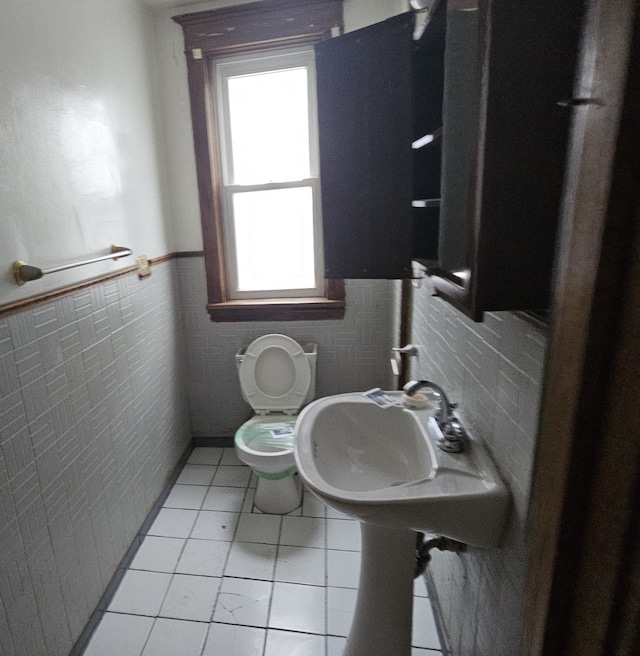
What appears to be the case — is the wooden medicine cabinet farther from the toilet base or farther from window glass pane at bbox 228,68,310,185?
the toilet base

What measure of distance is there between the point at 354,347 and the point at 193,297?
38.6 inches

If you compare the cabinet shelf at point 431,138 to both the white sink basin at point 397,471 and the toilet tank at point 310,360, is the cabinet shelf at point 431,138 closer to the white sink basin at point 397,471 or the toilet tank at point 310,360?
the white sink basin at point 397,471

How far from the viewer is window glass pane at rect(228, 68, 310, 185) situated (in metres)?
2.12

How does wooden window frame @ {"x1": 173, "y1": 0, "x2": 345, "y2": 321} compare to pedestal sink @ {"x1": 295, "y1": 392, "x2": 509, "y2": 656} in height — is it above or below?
above

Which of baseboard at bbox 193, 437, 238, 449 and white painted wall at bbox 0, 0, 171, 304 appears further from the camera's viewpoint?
baseboard at bbox 193, 437, 238, 449

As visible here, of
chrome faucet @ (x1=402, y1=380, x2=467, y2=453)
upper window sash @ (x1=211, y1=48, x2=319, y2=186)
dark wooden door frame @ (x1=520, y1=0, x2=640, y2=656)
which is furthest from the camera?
upper window sash @ (x1=211, y1=48, x2=319, y2=186)

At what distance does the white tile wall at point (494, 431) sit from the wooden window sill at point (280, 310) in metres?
0.97

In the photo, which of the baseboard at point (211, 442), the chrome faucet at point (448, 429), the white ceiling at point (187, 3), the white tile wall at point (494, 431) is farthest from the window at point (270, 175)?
the chrome faucet at point (448, 429)

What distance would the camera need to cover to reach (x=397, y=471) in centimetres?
123

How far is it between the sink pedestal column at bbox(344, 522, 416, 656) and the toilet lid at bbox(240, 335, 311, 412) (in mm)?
1107

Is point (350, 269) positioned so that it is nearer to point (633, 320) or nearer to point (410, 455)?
point (410, 455)

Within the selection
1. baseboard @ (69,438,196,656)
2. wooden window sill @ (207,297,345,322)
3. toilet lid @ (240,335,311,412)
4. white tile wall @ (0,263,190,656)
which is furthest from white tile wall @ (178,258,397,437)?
baseboard @ (69,438,196,656)

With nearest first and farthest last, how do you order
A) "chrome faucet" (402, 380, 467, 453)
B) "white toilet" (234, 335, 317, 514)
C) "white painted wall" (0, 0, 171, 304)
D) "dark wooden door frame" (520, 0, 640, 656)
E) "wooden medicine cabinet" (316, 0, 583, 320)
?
"dark wooden door frame" (520, 0, 640, 656)
"wooden medicine cabinet" (316, 0, 583, 320)
"chrome faucet" (402, 380, 467, 453)
"white painted wall" (0, 0, 171, 304)
"white toilet" (234, 335, 317, 514)

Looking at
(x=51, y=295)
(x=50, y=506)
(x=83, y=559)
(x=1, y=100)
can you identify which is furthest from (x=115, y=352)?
(x=1, y=100)
